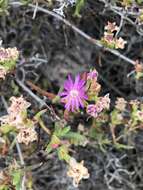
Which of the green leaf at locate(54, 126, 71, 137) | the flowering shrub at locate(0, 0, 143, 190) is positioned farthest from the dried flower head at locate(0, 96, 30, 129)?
the green leaf at locate(54, 126, 71, 137)

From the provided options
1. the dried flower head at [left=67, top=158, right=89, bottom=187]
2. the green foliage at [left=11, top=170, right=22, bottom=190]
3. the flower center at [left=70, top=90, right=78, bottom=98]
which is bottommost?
the green foliage at [left=11, top=170, right=22, bottom=190]

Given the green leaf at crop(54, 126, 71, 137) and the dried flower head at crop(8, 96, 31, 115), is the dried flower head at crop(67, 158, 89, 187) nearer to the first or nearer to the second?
the green leaf at crop(54, 126, 71, 137)

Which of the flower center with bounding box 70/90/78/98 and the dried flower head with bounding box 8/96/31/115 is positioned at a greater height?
the flower center with bounding box 70/90/78/98

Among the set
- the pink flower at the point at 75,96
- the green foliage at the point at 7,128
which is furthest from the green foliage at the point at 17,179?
the pink flower at the point at 75,96

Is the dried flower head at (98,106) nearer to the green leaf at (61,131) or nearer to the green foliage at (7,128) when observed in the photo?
the green leaf at (61,131)

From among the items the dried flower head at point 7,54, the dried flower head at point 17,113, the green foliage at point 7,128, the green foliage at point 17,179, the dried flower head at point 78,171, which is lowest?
the green foliage at point 17,179

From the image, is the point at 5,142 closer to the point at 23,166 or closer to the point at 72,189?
the point at 23,166

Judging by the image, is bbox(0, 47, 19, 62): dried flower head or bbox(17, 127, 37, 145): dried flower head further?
bbox(0, 47, 19, 62): dried flower head

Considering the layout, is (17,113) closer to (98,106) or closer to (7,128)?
(7,128)

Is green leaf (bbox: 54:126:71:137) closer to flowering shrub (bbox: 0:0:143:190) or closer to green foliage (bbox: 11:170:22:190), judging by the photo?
flowering shrub (bbox: 0:0:143:190)

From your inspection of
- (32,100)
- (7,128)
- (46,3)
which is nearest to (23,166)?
(7,128)

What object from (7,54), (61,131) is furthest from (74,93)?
(7,54)
